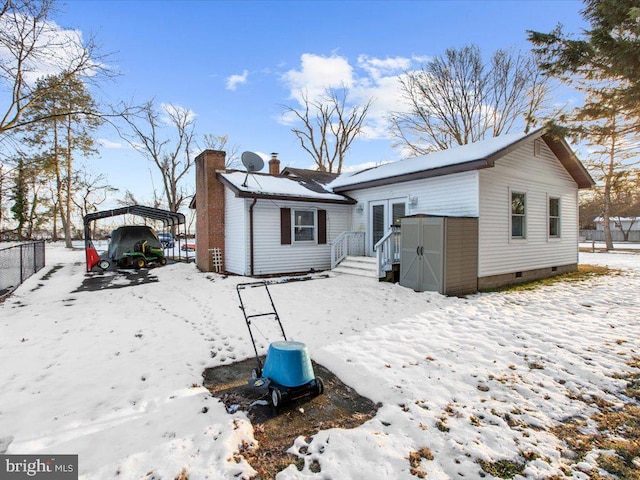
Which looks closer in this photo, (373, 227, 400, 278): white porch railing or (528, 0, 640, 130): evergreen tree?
(528, 0, 640, 130): evergreen tree

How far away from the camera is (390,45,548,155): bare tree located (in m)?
22.6

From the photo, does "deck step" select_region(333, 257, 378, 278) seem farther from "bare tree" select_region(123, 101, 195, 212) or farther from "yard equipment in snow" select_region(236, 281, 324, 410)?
"bare tree" select_region(123, 101, 195, 212)

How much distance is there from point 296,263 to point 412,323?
6.72m

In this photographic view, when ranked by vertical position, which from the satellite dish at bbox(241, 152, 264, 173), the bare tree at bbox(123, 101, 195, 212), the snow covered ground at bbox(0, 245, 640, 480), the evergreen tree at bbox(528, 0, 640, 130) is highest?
the bare tree at bbox(123, 101, 195, 212)

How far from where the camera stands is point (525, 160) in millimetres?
10398

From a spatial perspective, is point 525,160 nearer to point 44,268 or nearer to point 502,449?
point 502,449

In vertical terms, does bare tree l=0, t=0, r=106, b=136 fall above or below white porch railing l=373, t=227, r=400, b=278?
above

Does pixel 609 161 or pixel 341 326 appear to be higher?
pixel 609 161

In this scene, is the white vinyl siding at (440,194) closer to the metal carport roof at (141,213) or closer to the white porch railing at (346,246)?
the white porch railing at (346,246)

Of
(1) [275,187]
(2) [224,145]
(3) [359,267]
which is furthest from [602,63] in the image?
(2) [224,145]

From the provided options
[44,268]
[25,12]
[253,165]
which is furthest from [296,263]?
[44,268]

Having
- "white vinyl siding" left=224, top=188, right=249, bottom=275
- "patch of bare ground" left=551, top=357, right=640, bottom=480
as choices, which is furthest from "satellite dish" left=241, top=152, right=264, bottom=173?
"patch of bare ground" left=551, top=357, right=640, bottom=480

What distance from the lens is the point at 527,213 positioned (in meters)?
10.5

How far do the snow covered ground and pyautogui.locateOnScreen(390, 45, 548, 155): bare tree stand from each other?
19373 mm
